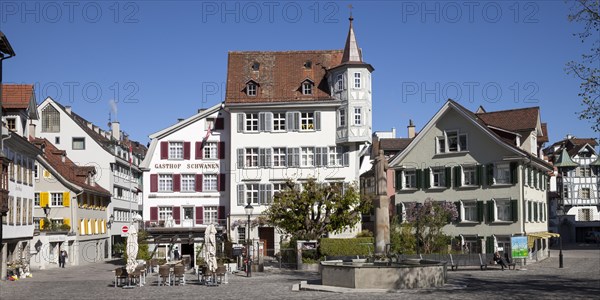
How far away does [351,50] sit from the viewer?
197 ft

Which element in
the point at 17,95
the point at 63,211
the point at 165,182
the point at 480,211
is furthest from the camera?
the point at 165,182

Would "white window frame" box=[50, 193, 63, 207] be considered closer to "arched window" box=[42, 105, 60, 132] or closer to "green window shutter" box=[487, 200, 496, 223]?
"arched window" box=[42, 105, 60, 132]

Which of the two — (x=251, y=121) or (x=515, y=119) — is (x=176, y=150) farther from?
(x=515, y=119)

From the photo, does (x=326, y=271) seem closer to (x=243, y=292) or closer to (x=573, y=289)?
(x=243, y=292)

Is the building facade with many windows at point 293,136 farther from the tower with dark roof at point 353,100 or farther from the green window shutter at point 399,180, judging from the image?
the green window shutter at point 399,180

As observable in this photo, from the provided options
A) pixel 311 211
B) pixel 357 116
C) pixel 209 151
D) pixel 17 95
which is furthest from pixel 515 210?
pixel 17 95

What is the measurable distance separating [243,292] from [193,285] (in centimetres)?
535

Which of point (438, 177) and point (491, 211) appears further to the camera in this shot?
point (438, 177)

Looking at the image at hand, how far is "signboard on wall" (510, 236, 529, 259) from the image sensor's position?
42500mm

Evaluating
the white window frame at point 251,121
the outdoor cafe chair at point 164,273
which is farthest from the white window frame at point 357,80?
the outdoor cafe chair at point 164,273

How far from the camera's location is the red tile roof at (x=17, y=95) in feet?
→ 139

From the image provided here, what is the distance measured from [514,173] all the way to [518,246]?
28.3 feet

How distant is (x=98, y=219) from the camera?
68938 mm

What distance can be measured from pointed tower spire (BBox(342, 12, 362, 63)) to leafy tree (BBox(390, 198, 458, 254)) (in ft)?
44.0
